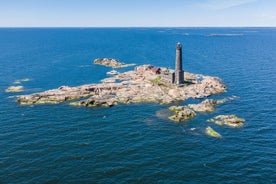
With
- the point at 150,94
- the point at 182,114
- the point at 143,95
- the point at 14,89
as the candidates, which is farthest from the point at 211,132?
the point at 14,89

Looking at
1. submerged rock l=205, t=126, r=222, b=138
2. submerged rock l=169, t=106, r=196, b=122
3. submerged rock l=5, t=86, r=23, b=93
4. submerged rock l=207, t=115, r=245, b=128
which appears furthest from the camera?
submerged rock l=5, t=86, r=23, b=93

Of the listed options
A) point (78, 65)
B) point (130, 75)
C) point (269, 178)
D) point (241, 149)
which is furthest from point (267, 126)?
point (78, 65)

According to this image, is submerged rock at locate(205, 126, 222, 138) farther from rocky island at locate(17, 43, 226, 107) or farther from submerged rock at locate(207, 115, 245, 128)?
rocky island at locate(17, 43, 226, 107)

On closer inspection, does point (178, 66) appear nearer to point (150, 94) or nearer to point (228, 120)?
point (150, 94)

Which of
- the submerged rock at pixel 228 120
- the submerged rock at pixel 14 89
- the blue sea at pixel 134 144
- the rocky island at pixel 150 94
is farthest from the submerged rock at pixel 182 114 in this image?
the submerged rock at pixel 14 89

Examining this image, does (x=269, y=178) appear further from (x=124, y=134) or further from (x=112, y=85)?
(x=112, y=85)

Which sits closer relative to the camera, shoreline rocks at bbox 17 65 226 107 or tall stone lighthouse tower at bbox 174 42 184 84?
shoreline rocks at bbox 17 65 226 107

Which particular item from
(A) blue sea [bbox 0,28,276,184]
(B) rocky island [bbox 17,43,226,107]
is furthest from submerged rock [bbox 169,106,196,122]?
(B) rocky island [bbox 17,43,226,107]
